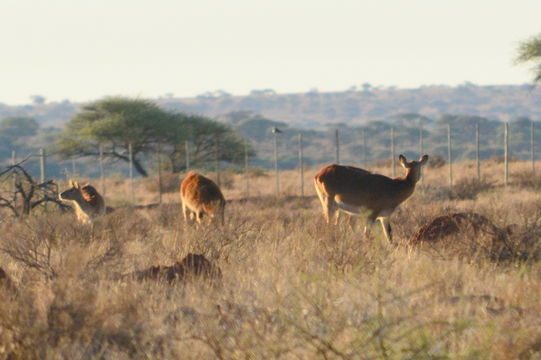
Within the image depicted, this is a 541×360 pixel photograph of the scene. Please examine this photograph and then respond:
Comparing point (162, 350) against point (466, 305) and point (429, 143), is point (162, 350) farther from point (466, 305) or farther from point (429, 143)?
point (429, 143)

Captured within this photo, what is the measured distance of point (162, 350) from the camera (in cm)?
636

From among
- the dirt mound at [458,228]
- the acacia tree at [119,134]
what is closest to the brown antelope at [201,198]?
the dirt mound at [458,228]

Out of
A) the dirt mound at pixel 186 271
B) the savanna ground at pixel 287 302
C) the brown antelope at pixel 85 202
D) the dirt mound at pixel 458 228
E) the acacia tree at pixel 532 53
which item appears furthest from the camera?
the acacia tree at pixel 532 53

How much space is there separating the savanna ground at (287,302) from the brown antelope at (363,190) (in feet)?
7.80

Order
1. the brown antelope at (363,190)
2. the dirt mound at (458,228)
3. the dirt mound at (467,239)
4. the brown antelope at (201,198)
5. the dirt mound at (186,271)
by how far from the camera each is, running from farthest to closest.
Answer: the brown antelope at (201,198) < the brown antelope at (363,190) < the dirt mound at (458,228) < the dirt mound at (467,239) < the dirt mound at (186,271)

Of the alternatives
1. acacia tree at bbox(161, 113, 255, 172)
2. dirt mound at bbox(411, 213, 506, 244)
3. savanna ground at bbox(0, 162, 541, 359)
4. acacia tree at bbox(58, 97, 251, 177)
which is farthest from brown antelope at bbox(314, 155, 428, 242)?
acacia tree at bbox(161, 113, 255, 172)

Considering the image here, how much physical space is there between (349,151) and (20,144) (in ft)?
130

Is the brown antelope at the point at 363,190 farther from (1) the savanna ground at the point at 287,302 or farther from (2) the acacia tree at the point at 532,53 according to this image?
(2) the acacia tree at the point at 532,53

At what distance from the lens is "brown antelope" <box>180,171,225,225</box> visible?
1541 cm

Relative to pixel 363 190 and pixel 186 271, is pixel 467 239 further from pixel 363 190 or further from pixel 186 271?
pixel 363 190

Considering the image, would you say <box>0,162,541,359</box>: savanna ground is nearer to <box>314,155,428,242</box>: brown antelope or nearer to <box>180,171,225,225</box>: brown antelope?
<box>314,155,428,242</box>: brown antelope

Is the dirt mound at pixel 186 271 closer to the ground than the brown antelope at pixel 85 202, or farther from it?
farther from it

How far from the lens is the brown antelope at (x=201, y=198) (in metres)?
15.4

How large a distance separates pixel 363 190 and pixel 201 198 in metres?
3.09
